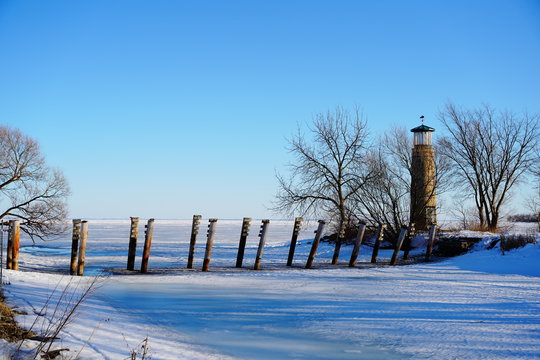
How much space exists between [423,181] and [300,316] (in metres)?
17.0

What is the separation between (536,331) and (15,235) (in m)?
11.5

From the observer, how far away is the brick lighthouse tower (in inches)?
853

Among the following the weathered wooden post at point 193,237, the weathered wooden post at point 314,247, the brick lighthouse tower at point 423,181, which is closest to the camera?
the weathered wooden post at point 193,237

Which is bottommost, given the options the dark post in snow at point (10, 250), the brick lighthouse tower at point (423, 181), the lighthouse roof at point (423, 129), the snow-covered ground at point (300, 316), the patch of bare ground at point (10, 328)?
the snow-covered ground at point (300, 316)

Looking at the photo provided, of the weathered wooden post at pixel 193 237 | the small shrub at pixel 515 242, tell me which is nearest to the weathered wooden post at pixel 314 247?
the weathered wooden post at pixel 193 237

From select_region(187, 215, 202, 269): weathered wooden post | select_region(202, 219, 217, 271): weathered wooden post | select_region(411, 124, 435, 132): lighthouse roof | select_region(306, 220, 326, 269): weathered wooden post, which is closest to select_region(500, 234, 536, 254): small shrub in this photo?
select_region(306, 220, 326, 269): weathered wooden post

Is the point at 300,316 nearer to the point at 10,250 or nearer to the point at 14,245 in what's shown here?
the point at 14,245

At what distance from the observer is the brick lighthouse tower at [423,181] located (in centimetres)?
2167

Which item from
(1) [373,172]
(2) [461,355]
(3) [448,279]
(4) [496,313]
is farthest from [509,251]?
(2) [461,355]

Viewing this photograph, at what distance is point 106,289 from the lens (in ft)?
31.9

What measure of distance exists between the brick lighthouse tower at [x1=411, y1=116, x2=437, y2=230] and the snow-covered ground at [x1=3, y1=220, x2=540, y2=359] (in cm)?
955

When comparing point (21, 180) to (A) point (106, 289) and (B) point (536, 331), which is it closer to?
(A) point (106, 289)

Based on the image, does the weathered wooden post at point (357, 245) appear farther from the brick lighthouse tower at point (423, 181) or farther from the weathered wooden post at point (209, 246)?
the brick lighthouse tower at point (423, 181)

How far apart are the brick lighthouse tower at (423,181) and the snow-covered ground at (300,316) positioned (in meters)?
9.55
